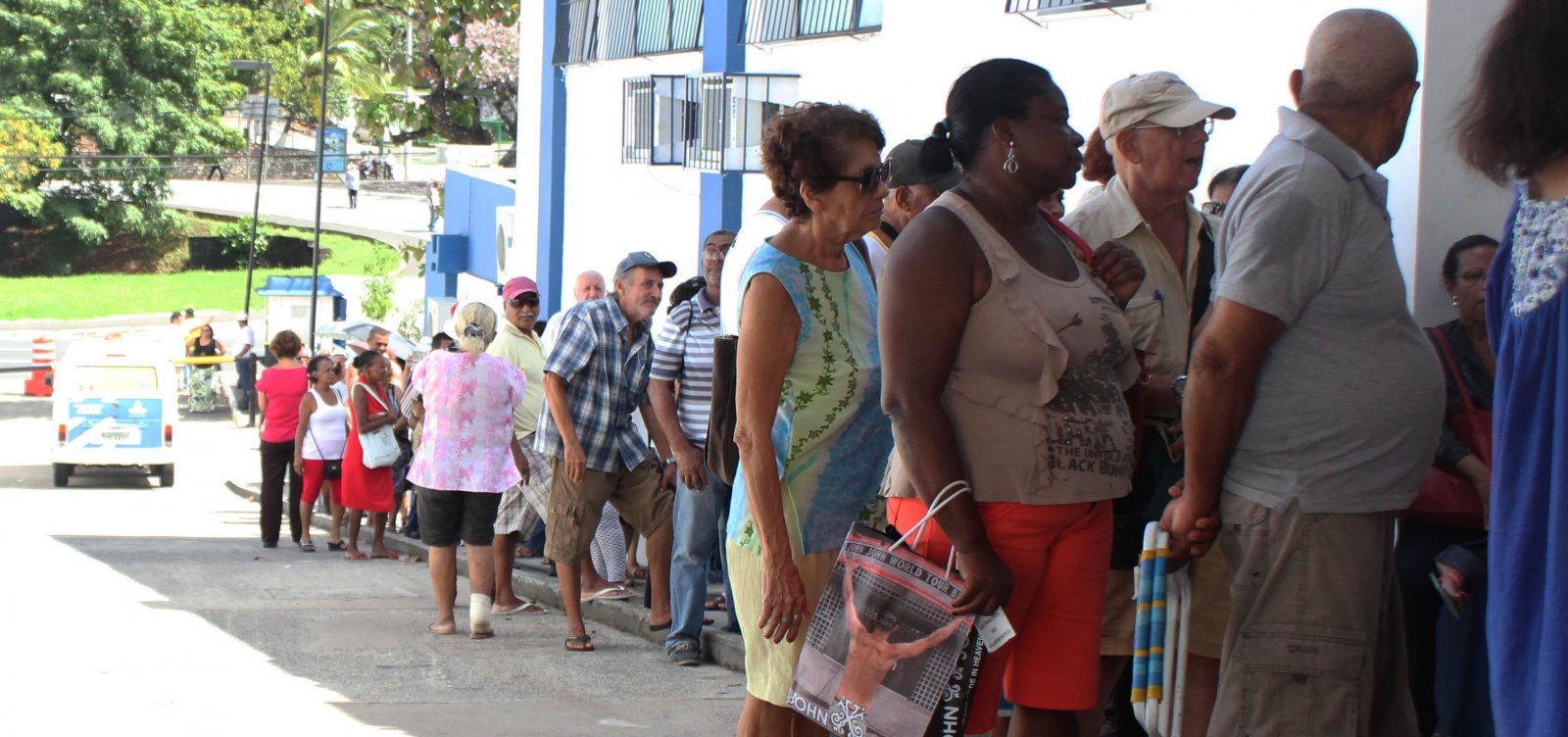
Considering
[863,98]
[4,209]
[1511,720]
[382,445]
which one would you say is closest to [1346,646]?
[1511,720]

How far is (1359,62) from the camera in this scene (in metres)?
3.54

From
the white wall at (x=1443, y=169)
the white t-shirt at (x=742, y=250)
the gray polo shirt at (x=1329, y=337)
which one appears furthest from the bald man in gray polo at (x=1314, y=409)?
the white wall at (x=1443, y=169)

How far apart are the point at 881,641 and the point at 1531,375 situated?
138 centimetres

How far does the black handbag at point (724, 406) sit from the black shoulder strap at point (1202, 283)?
1.21 m

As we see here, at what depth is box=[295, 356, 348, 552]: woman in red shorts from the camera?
49.3 feet

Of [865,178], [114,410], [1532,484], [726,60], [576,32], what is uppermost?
[576,32]

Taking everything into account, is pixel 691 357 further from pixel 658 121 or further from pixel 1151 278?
pixel 658 121

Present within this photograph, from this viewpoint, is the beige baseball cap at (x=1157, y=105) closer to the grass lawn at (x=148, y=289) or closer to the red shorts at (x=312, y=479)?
the red shorts at (x=312, y=479)

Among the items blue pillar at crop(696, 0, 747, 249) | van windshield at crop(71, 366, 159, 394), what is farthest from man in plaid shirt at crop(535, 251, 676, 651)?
van windshield at crop(71, 366, 159, 394)

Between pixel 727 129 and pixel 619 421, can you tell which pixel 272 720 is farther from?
pixel 727 129

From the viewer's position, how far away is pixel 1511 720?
9.27 ft

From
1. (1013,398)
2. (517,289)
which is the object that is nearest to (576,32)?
(517,289)

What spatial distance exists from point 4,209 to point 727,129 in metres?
50.6

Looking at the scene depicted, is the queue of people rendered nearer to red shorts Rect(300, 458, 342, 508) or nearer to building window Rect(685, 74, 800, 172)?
building window Rect(685, 74, 800, 172)
